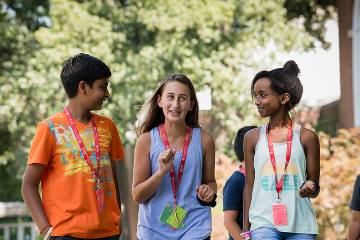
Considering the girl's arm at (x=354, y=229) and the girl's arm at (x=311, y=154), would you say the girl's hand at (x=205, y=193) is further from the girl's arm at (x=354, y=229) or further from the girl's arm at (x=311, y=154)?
the girl's arm at (x=354, y=229)

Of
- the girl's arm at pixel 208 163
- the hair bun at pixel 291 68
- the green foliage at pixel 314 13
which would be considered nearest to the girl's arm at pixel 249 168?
the girl's arm at pixel 208 163

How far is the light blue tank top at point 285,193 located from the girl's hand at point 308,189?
16cm

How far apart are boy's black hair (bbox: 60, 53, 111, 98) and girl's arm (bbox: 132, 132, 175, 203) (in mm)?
445

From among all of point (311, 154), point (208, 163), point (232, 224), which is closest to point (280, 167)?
point (311, 154)

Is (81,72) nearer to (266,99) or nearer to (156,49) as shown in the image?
(266,99)

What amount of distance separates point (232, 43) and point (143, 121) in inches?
402

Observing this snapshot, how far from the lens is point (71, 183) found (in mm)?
4465

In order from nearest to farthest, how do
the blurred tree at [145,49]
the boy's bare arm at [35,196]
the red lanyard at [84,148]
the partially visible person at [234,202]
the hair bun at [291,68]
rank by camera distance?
the boy's bare arm at [35,196] < the red lanyard at [84,148] < the hair bun at [291,68] < the partially visible person at [234,202] < the blurred tree at [145,49]

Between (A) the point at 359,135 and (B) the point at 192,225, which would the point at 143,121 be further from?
(A) the point at 359,135

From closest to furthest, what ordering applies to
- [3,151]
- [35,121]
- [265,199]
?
[265,199], [35,121], [3,151]

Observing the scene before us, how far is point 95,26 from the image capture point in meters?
14.4

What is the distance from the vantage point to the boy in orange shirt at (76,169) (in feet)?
14.5

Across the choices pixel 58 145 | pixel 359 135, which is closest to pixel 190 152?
pixel 58 145

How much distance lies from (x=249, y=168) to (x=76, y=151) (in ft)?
3.40
